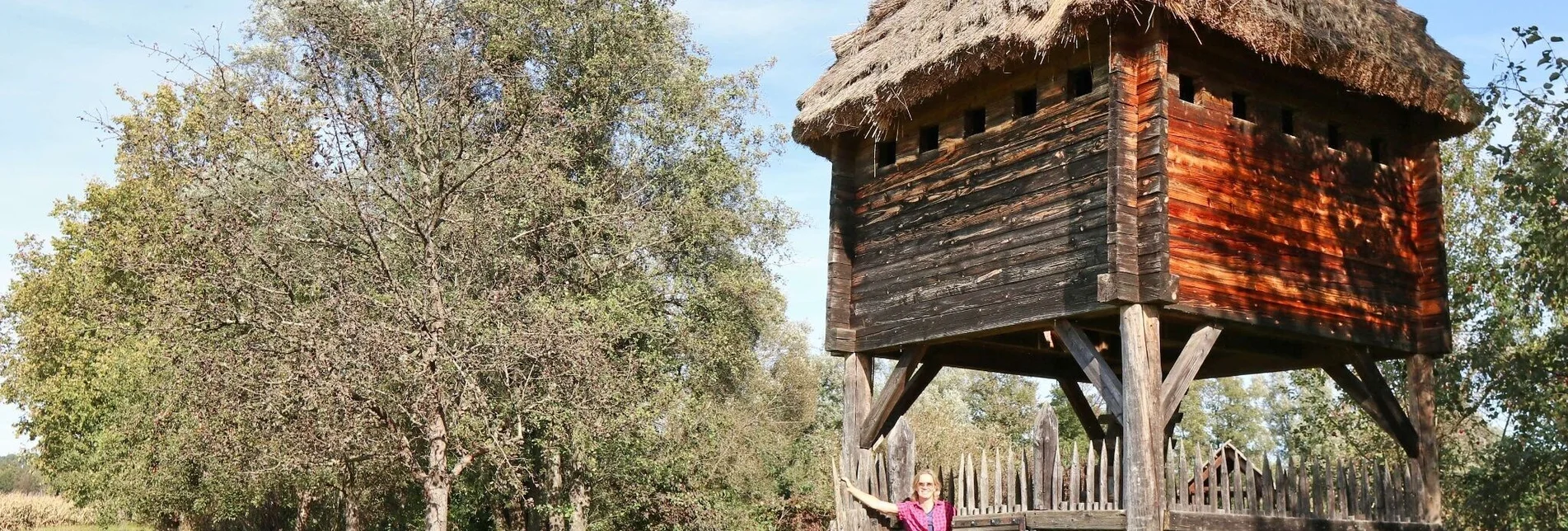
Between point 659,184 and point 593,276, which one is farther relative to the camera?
point 659,184

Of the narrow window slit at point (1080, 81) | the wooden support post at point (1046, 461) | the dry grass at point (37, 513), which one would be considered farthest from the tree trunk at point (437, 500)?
A: the dry grass at point (37, 513)

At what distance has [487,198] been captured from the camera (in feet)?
58.7

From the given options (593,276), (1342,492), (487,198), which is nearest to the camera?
(1342,492)

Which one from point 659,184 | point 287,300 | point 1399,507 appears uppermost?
point 659,184

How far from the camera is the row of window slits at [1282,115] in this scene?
40.9ft

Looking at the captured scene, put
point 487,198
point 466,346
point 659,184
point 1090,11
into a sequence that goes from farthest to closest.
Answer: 1. point 659,184
2. point 487,198
3. point 466,346
4. point 1090,11

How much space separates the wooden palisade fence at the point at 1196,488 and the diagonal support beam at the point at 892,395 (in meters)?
0.98

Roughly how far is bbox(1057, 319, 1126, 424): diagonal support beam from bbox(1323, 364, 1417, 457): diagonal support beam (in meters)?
3.56

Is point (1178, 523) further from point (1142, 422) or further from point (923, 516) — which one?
point (923, 516)

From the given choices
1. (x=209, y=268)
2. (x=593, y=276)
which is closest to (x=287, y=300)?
(x=209, y=268)

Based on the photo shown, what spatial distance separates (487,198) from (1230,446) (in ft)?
33.7

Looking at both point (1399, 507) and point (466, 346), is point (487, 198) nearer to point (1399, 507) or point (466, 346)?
point (466, 346)

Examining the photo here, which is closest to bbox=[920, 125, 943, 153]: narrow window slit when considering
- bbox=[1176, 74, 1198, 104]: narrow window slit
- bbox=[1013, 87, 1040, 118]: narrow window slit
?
bbox=[1013, 87, 1040, 118]: narrow window slit

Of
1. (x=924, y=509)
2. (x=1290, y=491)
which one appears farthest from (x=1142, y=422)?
(x=924, y=509)
